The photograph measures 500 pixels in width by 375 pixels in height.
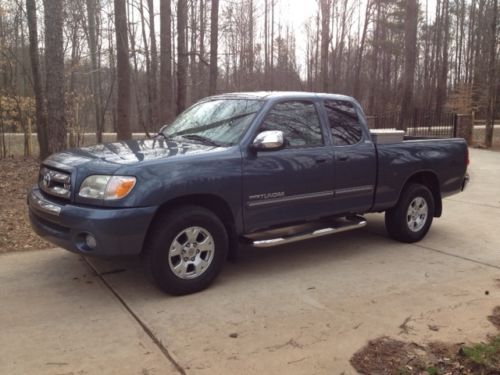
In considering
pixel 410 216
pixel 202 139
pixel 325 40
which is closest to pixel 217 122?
pixel 202 139

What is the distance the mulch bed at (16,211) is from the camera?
604 cm

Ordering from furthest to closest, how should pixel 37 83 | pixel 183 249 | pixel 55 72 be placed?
pixel 37 83
pixel 55 72
pixel 183 249

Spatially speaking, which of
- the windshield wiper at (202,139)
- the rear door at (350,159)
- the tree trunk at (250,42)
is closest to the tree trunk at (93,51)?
the windshield wiper at (202,139)

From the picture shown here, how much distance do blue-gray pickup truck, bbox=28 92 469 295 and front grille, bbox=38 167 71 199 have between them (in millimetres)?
10

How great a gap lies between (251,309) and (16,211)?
462 centimetres

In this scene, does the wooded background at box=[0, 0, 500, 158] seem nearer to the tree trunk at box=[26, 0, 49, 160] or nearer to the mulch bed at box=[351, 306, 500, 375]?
the tree trunk at box=[26, 0, 49, 160]

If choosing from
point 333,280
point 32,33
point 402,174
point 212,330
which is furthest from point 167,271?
point 32,33

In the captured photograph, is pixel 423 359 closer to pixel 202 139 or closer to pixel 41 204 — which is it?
pixel 202 139

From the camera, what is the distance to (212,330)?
3.86 metres

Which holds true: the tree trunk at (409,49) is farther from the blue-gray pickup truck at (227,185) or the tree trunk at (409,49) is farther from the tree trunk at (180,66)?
the blue-gray pickup truck at (227,185)

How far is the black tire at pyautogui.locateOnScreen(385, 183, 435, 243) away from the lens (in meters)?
6.38

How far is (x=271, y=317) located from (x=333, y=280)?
117 centimetres

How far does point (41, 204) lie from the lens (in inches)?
179

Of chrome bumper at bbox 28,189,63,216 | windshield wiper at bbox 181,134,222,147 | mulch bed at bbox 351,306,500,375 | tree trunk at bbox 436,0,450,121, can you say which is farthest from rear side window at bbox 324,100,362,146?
tree trunk at bbox 436,0,450,121
